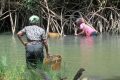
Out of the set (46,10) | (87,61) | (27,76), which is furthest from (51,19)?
(27,76)

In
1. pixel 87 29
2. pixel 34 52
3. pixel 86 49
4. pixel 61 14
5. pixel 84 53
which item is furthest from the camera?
pixel 61 14

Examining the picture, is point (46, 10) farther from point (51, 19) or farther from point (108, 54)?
point (108, 54)

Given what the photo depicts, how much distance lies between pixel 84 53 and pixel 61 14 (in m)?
6.81

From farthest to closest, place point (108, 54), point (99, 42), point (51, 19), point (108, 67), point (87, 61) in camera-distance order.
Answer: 1. point (51, 19)
2. point (99, 42)
3. point (108, 54)
4. point (87, 61)
5. point (108, 67)

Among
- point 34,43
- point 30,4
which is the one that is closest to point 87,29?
point 30,4

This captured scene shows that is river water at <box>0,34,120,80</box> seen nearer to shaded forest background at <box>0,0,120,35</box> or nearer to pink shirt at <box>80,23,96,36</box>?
pink shirt at <box>80,23,96,36</box>

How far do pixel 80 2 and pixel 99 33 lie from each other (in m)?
1.85

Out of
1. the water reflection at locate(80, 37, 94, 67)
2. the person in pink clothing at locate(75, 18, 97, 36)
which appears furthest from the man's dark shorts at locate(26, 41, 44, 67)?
the person in pink clothing at locate(75, 18, 97, 36)

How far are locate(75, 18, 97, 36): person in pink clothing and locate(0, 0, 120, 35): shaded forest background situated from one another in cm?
40

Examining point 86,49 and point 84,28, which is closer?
point 86,49

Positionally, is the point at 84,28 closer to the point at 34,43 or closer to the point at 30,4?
the point at 30,4

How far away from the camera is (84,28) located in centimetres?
1978

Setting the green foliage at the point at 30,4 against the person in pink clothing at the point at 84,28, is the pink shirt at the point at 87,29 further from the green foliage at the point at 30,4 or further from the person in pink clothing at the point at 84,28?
the green foliage at the point at 30,4

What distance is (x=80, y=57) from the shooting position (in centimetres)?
1336
